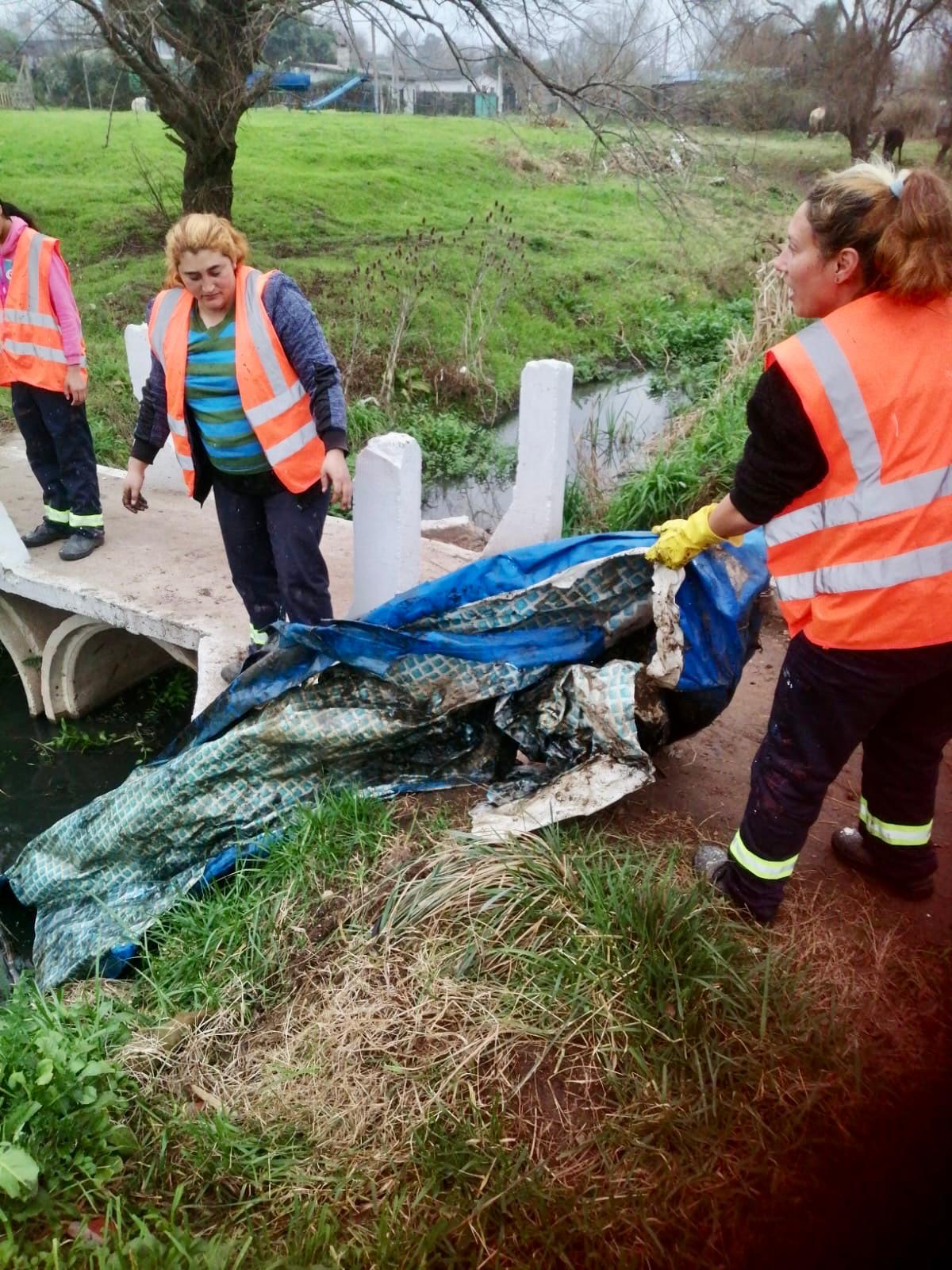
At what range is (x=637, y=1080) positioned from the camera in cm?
218

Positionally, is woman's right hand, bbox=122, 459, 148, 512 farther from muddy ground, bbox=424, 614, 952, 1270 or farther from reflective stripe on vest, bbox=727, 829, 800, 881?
reflective stripe on vest, bbox=727, 829, 800, 881

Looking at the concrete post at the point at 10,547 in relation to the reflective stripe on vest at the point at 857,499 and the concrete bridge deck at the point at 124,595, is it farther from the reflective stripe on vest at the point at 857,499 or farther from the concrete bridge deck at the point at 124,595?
the reflective stripe on vest at the point at 857,499

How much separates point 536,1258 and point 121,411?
8.07 m

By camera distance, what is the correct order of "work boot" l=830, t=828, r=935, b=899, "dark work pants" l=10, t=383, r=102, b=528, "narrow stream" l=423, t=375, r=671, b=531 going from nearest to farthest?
"work boot" l=830, t=828, r=935, b=899
"dark work pants" l=10, t=383, r=102, b=528
"narrow stream" l=423, t=375, r=671, b=531

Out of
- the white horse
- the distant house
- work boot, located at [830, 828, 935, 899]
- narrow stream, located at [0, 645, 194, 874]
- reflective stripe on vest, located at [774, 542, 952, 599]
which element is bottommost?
narrow stream, located at [0, 645, 194, 874]

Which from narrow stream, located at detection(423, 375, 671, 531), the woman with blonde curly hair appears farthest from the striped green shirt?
narrow stream, located at detection(423, 375, 671, 531)

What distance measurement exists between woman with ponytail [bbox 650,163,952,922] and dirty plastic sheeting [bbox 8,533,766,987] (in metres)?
0.43

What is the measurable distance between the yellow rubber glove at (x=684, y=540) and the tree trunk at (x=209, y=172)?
8.87 metres

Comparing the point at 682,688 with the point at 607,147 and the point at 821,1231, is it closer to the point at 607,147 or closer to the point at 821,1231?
the point at 821,1231

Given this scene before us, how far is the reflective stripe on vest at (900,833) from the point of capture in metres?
2.62

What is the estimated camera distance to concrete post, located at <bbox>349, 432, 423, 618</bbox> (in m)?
3.70

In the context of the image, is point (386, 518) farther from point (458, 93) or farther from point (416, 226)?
point (416, 226)

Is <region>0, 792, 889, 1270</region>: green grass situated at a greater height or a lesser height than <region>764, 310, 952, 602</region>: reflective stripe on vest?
lesser

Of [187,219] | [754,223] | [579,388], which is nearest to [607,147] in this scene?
[579,388]
